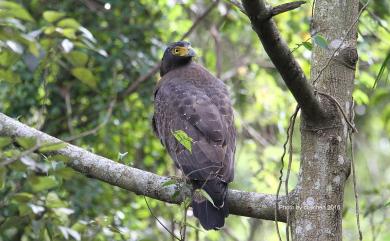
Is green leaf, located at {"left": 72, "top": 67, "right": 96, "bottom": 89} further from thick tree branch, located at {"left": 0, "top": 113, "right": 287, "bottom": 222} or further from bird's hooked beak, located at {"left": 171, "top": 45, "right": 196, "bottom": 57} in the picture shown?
bird's hooked beak, located at {"left": 171, "top": 45, "right": 196, "bottom": 57}

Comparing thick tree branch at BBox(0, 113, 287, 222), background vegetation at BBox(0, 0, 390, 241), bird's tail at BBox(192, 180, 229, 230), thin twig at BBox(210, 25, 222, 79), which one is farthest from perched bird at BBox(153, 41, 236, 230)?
thin twig at BBox(210, 25, 222, 79)

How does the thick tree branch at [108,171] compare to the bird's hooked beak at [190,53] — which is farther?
the bird's hooked beak at [190,53]

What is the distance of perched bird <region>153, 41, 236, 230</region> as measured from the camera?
388 cm

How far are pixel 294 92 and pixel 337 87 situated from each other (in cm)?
38

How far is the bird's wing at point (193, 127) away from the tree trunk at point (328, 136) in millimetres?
869

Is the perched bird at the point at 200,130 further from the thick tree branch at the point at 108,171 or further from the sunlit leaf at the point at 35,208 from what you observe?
the sunlit leaf at the point at 35,208

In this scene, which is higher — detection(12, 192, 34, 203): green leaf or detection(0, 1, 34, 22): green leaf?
detection(0, 1, 34, 22): green leaf

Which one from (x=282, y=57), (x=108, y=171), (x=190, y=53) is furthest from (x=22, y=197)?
(x=190, y=53)

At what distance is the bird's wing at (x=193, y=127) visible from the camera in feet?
13.7

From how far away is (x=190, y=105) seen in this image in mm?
4746

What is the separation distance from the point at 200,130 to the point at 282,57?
1751 millimetres

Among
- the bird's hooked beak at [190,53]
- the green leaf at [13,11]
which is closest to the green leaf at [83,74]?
the green leaf at [13,11]

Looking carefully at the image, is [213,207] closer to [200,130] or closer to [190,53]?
[200,130]

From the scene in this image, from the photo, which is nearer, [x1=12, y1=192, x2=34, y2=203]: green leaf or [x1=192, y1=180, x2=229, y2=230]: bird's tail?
[x1=12, y1=192, x2=34, y2=203]: green leaf
